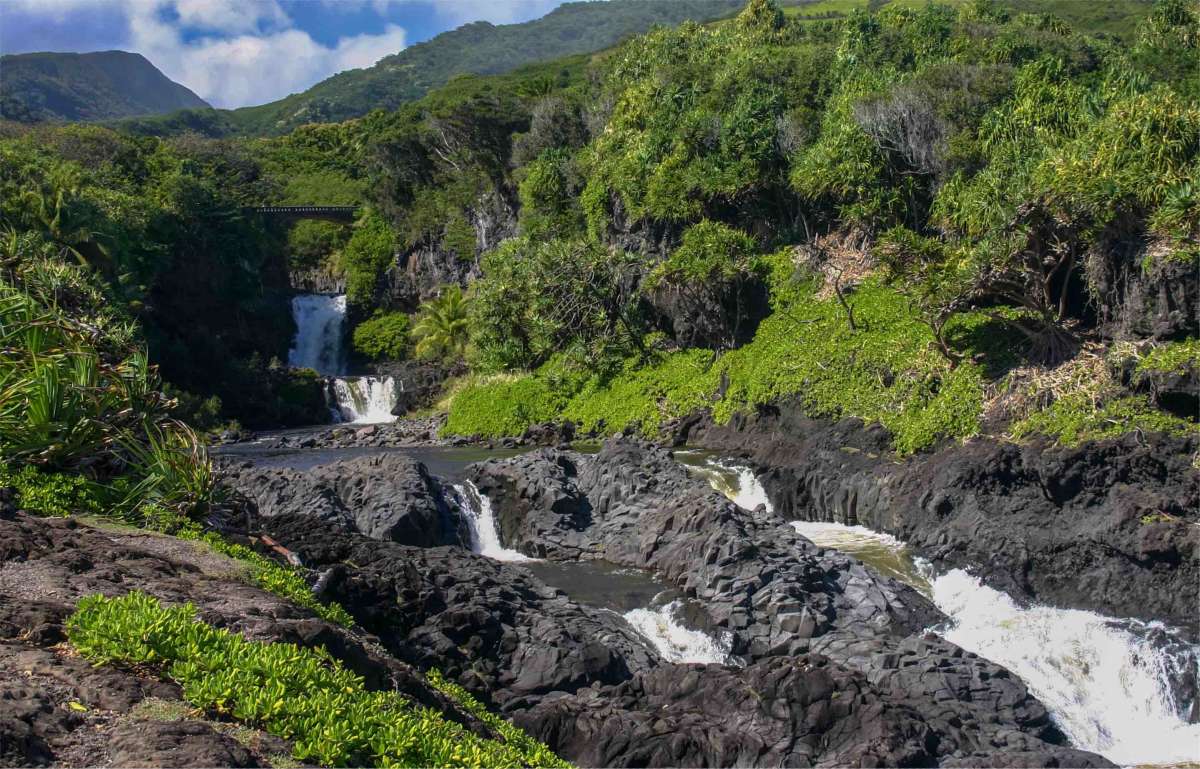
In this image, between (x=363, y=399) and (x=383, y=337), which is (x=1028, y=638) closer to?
(x=363, y=399)

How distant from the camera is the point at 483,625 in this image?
39.4 ft

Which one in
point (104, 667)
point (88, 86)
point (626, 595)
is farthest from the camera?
point (88, 86)

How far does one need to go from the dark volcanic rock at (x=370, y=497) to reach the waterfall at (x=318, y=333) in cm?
2615

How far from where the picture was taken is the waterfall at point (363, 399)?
3975 cm

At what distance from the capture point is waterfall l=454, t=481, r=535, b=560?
62.7 ft

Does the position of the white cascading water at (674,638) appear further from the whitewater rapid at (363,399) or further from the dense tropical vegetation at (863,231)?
the whitewater rapid at (363,399)

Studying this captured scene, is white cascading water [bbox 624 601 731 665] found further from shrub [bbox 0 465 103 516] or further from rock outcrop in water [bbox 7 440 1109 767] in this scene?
shrub [bbox 0 465 103 516]

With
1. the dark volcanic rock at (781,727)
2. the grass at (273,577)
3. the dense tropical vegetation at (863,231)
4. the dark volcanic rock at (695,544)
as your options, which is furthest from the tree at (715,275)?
the grass at (273,577)

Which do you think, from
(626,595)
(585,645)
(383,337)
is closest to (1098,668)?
(626,595)

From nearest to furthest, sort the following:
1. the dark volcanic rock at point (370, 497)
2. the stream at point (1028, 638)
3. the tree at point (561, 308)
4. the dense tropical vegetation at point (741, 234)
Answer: the stream at point (1028, 638) → the dark volcanic rock at point (370, 497) → the dense tropical vegetation at point (741, 234) → the tree at point (561, 308)

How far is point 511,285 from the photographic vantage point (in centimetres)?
3516

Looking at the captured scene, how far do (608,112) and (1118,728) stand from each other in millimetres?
36585

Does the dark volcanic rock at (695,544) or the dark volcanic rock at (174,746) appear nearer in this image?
the dark volcanic rock at (174,746)

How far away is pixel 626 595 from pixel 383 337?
3356cm
